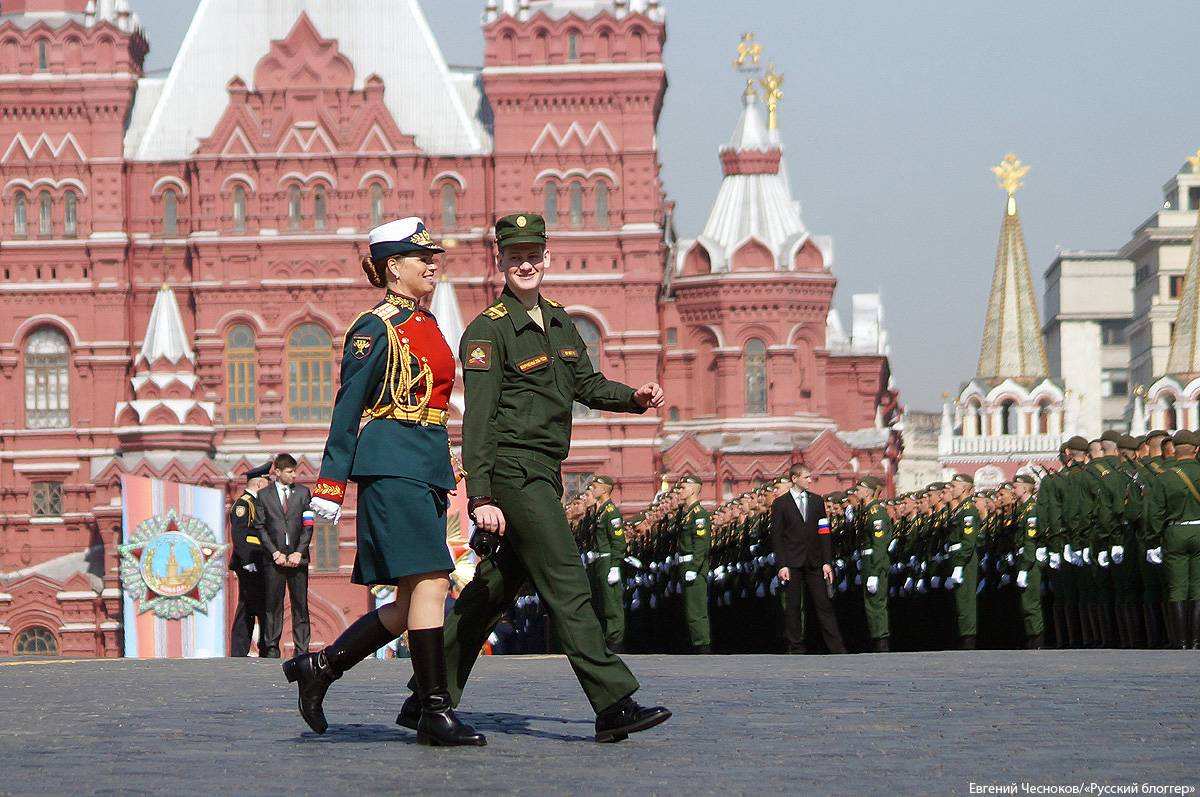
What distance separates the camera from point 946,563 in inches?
773

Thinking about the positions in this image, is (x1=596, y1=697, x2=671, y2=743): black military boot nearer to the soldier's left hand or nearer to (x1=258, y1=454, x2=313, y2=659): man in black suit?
the soldier's left hand

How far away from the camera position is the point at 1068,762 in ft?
23.7

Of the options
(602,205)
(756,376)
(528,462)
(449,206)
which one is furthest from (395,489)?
(449,206)

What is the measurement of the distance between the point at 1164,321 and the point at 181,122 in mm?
68316

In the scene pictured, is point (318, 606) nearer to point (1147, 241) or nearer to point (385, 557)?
point (385, 557)

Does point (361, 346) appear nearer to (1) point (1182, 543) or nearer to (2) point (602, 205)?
(1) point (1182, 543)

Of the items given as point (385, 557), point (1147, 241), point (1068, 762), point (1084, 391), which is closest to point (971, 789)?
point (1068, 762)

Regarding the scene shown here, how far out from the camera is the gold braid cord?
8273 millimetres

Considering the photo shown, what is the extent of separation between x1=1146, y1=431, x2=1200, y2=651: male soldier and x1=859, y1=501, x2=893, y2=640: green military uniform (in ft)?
12.2

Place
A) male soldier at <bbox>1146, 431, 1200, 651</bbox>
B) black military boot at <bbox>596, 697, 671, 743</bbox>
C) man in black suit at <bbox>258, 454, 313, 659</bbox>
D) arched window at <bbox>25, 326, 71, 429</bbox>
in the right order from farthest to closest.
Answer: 1. arched window at <bbox>25, 326, 71, 429</bbox>
2. man in black suit at <bbox>258, 454, 313, 659</bbox>
3. male soldier at <bbox>1146, 431, 1200, 651</bbox>
4. black military boot at <bbox>596, 697, 671, 743</bbox>

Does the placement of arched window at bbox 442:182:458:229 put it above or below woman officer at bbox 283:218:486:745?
above

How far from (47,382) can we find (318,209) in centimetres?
671

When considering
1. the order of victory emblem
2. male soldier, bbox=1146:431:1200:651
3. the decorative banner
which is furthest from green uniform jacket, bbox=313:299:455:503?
the order of victory emblem

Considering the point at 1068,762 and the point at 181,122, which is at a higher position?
the point at 181,122
